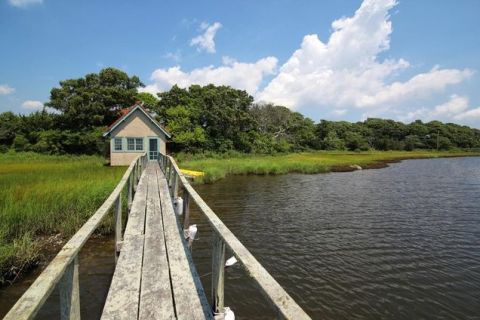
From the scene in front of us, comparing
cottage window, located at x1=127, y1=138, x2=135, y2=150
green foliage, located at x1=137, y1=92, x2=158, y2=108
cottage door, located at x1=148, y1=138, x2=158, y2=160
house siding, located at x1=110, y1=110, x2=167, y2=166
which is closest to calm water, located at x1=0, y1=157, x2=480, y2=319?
cottage door, located at x1=148, y1=138, x2=158, y2=160

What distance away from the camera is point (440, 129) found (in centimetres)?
9956

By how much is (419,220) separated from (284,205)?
6.00 meters

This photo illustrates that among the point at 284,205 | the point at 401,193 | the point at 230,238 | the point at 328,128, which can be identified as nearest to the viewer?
the point at 230,238

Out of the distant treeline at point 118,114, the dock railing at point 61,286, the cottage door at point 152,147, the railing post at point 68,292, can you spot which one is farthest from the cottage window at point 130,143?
the railing post at point 68,292

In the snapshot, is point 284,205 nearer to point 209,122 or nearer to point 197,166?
point 197,166

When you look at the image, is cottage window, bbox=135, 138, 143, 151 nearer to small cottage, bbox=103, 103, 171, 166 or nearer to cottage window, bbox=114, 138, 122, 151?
small cottage, bbox=103, 103, 171, 166

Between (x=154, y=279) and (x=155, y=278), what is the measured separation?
0.10 feet

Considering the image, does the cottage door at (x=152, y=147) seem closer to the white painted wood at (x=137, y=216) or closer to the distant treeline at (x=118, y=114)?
the distant treeline at (x=118, y=114)

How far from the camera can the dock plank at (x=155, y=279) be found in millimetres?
3359

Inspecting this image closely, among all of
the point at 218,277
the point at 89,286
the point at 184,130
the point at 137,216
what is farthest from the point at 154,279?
the point at 184,130

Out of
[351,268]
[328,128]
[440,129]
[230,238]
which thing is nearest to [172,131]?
[351,268]

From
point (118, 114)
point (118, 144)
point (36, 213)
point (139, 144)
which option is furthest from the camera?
point (118, 114)

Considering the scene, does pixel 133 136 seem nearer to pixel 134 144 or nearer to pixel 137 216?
pixel 134 144

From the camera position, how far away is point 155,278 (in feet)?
13.4
